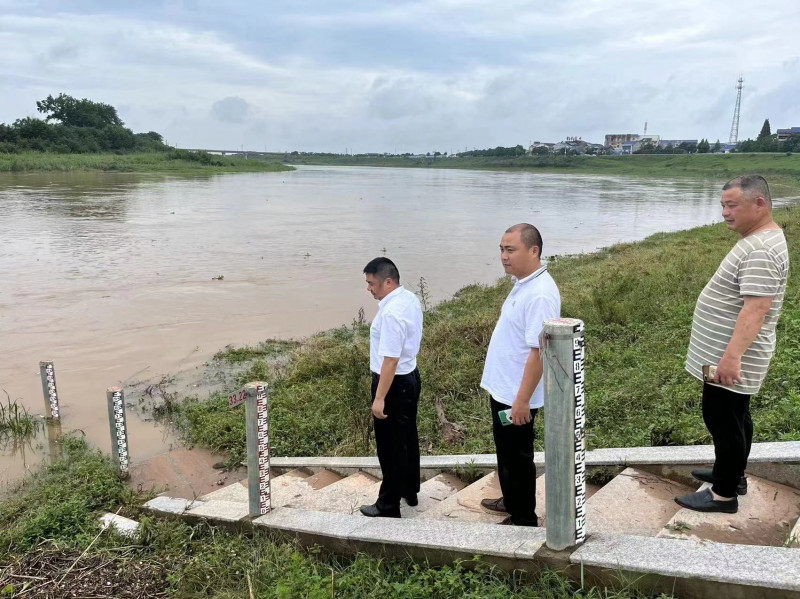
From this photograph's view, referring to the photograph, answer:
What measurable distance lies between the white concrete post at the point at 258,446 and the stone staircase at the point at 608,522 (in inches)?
4.0

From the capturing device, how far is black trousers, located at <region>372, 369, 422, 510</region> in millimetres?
3469

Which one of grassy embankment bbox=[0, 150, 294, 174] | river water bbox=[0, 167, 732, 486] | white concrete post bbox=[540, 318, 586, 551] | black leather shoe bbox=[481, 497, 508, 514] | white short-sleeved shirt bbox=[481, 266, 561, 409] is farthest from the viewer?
grassy embankment bbox=[0, 150, 294, 174]

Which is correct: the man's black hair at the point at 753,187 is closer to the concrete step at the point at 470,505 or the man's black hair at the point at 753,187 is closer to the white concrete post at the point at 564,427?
the white concrete post at the point at 564,427

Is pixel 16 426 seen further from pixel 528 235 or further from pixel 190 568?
pixel 528 235

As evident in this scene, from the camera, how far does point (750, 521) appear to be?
2789mm

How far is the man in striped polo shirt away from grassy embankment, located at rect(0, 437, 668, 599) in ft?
3.31

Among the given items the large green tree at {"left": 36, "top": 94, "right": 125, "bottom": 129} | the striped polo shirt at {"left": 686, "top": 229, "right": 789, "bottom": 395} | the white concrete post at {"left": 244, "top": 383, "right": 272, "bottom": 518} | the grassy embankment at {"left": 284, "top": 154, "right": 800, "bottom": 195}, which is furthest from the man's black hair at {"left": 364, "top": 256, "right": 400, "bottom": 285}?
the large green tree at {"left": 36, "top": 94, "right": 125, "bottom": 129}

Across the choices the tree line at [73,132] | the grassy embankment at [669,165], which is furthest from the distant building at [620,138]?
the tree line at [73,132]

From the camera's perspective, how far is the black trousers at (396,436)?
3.47 m

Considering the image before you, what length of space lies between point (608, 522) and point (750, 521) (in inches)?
25.0

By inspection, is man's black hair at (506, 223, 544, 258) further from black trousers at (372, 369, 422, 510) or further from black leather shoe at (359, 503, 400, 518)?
black leather shoe at (359, 503, 400, 518)

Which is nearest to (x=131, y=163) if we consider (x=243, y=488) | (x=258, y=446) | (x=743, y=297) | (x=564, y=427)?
(x=243, y=488)

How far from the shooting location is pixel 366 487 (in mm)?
4086

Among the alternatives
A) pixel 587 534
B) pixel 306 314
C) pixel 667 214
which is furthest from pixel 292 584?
pixel 667 214
